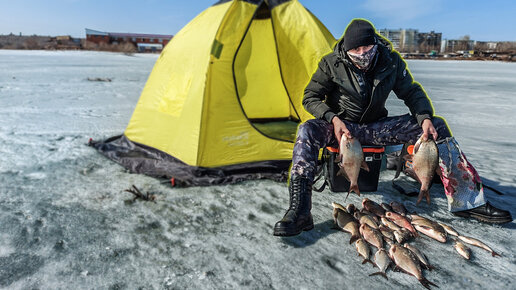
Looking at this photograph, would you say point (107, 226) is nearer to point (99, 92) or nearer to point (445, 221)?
point (445, 221)

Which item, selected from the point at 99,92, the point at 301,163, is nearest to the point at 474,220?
the point at 301,163

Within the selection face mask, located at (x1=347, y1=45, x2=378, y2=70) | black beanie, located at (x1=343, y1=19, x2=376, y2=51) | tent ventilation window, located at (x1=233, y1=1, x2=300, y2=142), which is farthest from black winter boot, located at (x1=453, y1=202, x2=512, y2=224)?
tent ventilation window, located at (x1=233, y1=1, x2=300, y2=142)

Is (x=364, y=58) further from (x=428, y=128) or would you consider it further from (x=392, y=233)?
(x=392, y=233)

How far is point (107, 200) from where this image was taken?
276 cm

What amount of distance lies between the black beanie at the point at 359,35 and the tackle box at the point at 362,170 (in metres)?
0.84

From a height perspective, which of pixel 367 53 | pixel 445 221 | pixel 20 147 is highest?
pixel 367 53

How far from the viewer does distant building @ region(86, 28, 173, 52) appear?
200 feet

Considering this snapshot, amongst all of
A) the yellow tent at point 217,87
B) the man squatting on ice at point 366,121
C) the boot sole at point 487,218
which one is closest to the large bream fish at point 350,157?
the man squatting on ice at point 366,121

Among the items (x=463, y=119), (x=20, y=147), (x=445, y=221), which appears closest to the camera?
(x=445, y=221)

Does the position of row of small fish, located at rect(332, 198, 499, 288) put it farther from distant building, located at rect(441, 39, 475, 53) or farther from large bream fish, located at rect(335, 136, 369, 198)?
distant building, located at rect(441, 39, 475, 53)

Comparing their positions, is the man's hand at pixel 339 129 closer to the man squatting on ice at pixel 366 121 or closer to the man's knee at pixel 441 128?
the man squatting on ice at pixel 366 121

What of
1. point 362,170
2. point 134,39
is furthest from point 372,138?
point 134,39

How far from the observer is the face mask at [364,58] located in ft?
7.91

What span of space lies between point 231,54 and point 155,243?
2.04 meters
